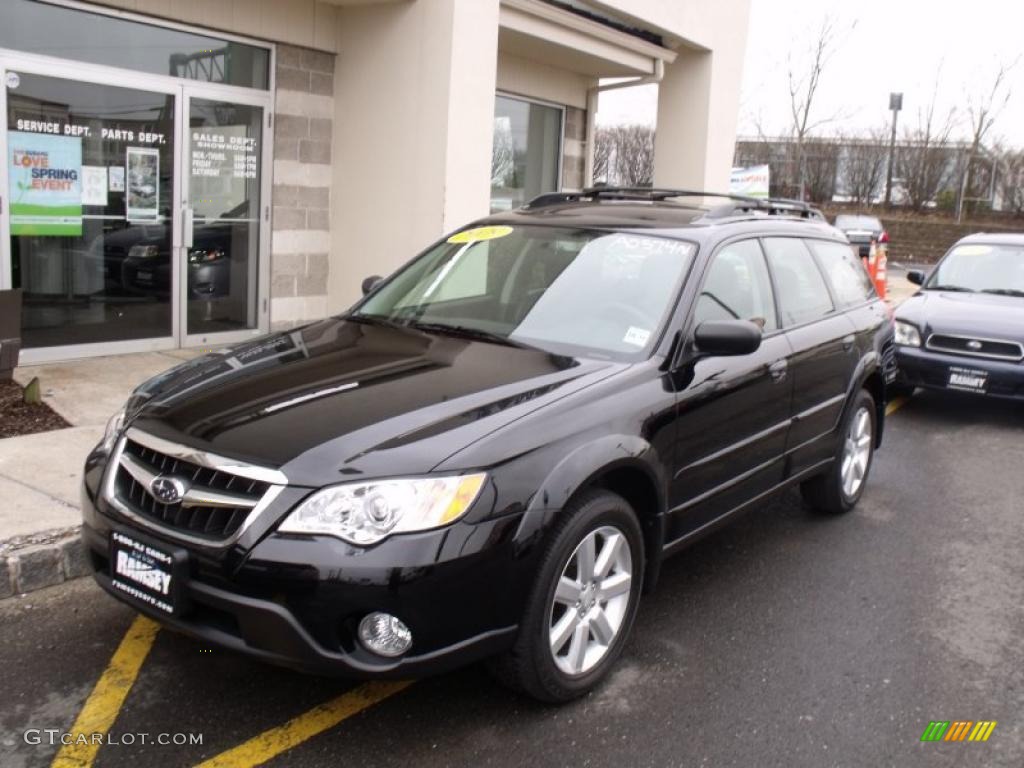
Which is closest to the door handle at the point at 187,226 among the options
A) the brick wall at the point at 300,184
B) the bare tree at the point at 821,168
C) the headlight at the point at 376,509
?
the brick wall at the point at 300,184

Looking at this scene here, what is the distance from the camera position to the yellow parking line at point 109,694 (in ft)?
10.00

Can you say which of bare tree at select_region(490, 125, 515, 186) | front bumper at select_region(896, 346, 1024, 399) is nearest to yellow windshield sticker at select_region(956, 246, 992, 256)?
front bumper at select_region(896, 346, 1024, 399)

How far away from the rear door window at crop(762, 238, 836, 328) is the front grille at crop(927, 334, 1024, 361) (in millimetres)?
3585

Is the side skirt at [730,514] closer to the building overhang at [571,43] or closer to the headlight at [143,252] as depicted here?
the headlight at [143,252]

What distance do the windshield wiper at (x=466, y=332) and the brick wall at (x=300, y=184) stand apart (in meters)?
5.60

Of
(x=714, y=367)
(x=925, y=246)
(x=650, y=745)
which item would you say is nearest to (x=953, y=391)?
(x=714, y=367)

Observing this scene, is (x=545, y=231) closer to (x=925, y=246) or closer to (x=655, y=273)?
(x=655, y=273)

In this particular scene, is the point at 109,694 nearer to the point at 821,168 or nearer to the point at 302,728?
the point at 302,728

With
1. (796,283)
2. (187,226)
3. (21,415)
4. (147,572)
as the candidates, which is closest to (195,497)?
(147,572)

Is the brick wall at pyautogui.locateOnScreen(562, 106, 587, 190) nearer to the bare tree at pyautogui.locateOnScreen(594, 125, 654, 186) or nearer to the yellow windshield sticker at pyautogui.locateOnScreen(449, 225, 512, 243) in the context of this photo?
the yellow windshield sticker at pyautogui.locateOnScreen(449, 225, 512, 243)

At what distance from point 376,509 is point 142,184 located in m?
6.50

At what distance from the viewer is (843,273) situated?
5.93m

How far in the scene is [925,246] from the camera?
31328mm

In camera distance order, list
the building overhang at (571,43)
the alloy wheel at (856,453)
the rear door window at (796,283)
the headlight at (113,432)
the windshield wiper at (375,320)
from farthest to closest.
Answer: the building overhang at (571,43), the alloy wheel at (856,453), the rear door window at (796,283), the windshield wiper at (375,320), the headlight at (113,432)
